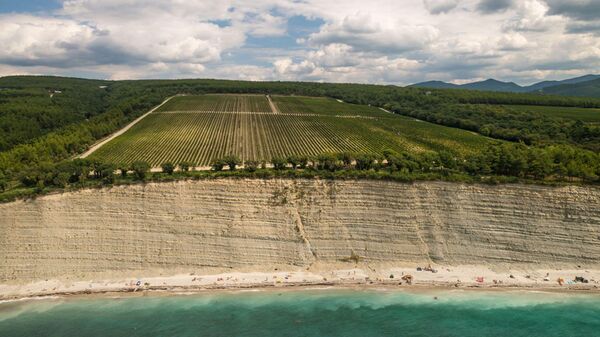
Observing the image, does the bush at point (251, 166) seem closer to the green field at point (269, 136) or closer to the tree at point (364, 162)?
the green field at point (269, 136)

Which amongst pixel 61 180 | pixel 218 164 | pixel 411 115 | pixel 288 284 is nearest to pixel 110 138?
pixel 61 180

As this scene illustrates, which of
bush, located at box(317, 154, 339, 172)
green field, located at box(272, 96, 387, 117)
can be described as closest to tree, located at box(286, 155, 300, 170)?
bush, located at box(317, 154, 339, 172)

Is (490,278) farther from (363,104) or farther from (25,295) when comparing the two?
(363,104)

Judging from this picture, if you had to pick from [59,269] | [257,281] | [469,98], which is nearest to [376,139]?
[257,281]

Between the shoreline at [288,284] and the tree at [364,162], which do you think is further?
the tree at [364,162]

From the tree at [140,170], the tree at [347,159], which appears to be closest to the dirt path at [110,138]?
the tree at [140,170]

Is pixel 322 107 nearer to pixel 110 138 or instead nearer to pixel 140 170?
pixel 110 138

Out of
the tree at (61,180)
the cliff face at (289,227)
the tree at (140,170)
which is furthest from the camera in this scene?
the tree at (140,170)
